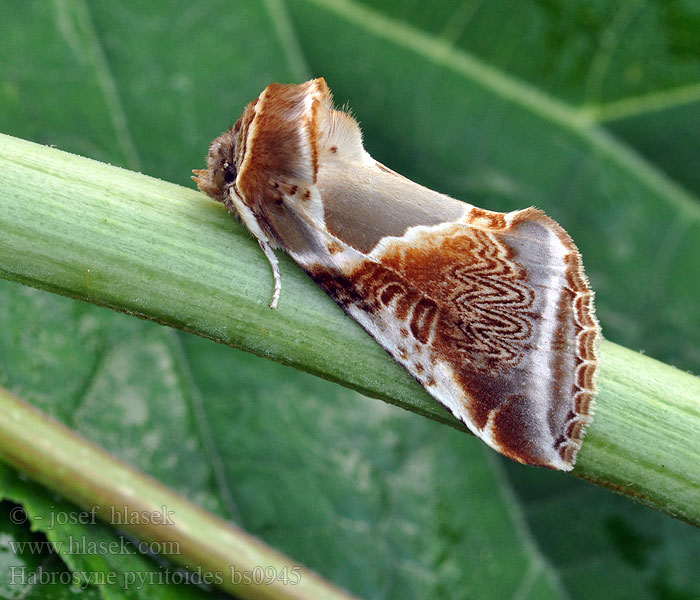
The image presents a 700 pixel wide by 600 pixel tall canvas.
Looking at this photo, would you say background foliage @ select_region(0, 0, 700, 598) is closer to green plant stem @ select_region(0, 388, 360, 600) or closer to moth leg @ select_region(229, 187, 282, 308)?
green plant stem @ select_region(0, 388, 360, 600)

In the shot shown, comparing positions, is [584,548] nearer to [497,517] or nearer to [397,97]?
[497,517]

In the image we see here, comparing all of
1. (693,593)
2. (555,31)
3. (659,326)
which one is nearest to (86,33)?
(555,31)

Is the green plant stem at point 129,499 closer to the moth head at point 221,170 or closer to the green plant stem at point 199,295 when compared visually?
the green plant stem at point 199,295

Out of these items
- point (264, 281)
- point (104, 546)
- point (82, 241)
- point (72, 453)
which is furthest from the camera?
A: point (104, 546)

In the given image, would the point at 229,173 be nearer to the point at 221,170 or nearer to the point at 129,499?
the point at 221,170

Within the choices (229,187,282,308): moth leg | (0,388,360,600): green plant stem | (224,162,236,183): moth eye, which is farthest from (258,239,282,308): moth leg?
(0,388,360,600): green plant stem

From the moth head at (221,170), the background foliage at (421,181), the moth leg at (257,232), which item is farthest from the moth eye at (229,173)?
the background foliage at (421,181)
